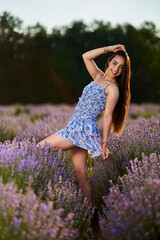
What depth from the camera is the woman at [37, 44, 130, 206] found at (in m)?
2.76

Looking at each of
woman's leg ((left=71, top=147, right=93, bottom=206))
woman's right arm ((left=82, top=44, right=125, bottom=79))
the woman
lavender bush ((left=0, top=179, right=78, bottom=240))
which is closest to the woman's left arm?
the woman

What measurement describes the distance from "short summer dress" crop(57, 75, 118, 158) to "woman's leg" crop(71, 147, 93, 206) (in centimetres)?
15

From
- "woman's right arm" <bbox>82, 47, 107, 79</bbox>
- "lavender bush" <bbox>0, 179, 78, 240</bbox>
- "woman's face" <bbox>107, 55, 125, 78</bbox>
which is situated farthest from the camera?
"woman's right arm" <bbox>82, 47, 107, 79</bbox>

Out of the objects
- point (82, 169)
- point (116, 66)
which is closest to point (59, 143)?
point (82, 169)

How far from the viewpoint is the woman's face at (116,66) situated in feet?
9.54

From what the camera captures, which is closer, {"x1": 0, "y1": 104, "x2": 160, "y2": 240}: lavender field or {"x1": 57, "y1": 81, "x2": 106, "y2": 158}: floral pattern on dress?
{"x1": 0, "y1": 104, "x2": 160, "y2": 240}: lavender field

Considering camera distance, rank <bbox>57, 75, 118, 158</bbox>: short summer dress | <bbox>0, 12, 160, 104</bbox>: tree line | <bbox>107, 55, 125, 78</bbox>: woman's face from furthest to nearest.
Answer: <bbox>0, 12, 160, 104</bbox>: tree line
<bbox>107, 55, 125, 78</bbox>: woman's face
<bbox>57, 75, 118, 158</bbox>: short summer dress

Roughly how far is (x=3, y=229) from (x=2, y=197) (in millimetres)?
191

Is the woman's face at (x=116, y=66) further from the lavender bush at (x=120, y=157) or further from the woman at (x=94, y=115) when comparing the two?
the lavender bush at (x=120, y=157)

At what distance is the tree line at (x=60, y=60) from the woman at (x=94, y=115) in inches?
747

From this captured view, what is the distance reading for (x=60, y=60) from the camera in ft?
77.6

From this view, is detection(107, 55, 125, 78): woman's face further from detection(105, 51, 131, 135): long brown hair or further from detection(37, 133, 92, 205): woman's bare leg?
detection(37, 133, 92, 205): woman's bare leg

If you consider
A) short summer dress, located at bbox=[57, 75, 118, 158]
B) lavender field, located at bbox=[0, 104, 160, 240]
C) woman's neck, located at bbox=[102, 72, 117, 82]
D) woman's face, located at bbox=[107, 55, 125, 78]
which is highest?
woman's face, located at bbox=[107, 55, 125, 78]

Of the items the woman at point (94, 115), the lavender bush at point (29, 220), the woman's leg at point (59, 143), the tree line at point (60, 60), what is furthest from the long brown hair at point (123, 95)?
the tree line at point (60, 60)
